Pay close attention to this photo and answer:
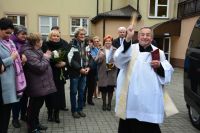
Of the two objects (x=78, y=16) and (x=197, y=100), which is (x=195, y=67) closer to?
(x=197, y=100)

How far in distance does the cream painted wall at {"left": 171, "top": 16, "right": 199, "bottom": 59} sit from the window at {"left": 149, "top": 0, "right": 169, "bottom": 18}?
190 cm

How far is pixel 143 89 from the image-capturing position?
379 cm

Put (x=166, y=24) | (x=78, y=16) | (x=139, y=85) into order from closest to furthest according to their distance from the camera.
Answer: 1. (x=139, y=85)
2. (x=166, y=24)
3. (x=78, y=16)

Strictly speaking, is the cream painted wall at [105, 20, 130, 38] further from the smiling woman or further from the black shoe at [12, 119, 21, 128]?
the smiling woman

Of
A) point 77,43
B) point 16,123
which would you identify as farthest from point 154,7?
point 16,123

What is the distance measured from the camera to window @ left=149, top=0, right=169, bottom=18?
22003 millimetres

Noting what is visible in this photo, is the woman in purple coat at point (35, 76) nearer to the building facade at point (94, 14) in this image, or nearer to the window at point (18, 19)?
the building facade at point (94, 14)

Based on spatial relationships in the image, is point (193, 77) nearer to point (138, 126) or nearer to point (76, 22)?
point (138, 126)

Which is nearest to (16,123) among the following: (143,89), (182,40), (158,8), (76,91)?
(76,91)

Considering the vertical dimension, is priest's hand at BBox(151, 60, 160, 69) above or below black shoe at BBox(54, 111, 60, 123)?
above

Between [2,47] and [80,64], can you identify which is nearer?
[2,47]

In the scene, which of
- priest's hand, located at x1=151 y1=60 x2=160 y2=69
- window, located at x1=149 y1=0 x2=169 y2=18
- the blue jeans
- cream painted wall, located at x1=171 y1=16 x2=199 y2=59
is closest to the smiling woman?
priest's hand, located at x1=151 y1=60 x2=160 y2=69

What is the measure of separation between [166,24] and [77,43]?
15.2 meters

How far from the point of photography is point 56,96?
6324mm
